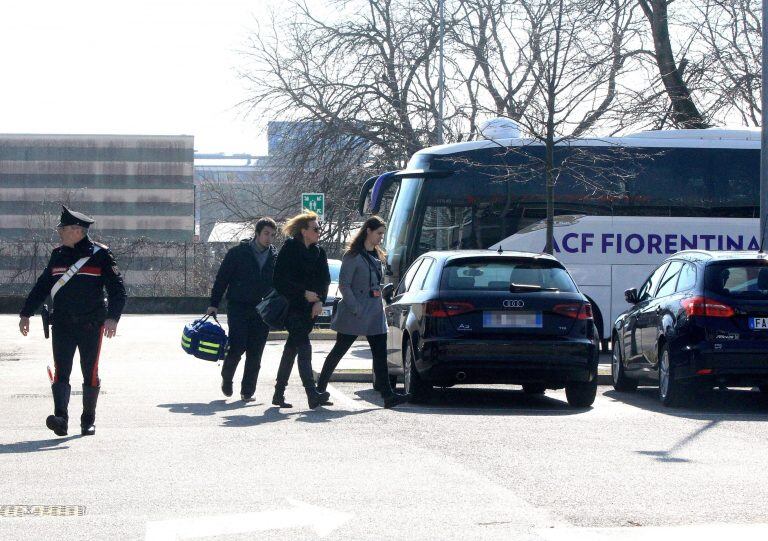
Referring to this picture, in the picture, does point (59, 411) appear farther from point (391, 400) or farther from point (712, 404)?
point (712, 404)

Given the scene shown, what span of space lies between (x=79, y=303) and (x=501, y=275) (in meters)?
4.28

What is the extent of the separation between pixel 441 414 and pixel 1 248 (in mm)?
33341

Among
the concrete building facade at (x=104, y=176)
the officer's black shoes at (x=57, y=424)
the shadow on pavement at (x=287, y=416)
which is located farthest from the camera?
the concrete building facade at (x=104, y=176)

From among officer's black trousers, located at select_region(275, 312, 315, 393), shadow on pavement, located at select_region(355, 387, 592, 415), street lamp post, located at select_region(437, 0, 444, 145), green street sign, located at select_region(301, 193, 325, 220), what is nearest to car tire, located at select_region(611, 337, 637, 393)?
shadow on pavement, located at select_region(355, 387, 592, 415)

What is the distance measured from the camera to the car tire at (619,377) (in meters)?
15.4

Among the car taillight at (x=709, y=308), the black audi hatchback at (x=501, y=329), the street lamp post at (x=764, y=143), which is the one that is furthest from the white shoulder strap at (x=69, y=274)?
the street lamp post at (x=764, y=143)

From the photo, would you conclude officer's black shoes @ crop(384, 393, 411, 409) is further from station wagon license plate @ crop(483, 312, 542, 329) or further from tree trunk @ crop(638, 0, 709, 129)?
tree trunk @ crop(638, 0, 709, 129)

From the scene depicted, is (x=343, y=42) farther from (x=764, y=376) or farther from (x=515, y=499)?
(x=515, y=499)

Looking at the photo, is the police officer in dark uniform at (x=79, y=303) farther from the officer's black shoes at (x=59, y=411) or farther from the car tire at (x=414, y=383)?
the car tire at (x=414, y=383)

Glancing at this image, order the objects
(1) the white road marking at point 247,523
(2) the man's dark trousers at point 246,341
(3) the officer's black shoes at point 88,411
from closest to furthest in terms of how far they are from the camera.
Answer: (1) the white road marking at point 247,523, (3) the officer's black shoes at point 88,411, (2) the man's dark trousers at point 246,341

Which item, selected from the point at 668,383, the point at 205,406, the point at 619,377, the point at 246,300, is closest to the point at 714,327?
the point at 668,383

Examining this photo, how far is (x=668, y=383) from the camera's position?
13.4 meters

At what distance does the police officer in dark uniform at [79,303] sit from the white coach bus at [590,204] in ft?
40.5

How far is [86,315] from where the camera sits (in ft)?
34.3
